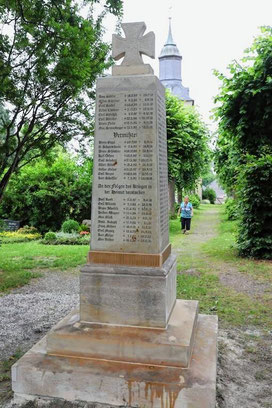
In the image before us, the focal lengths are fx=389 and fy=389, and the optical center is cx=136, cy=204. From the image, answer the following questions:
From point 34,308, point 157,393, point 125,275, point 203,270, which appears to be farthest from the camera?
point 203,270

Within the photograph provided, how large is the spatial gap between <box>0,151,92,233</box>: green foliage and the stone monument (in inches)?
586

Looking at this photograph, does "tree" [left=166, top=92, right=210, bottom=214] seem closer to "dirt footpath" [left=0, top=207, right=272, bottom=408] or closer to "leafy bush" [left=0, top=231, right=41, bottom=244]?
"leafy bush" [left=0, top=231, right=41, bottom=244]

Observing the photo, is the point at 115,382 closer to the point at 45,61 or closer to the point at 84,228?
the point at 45,61

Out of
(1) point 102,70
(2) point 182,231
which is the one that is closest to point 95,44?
(1) point 102,70

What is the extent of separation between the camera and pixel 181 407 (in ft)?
11.0

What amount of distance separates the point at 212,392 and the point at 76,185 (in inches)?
650

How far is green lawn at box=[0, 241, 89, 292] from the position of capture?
8703mm

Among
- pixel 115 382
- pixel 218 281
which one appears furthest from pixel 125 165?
pixel 218 281

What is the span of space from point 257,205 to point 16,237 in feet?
35.8

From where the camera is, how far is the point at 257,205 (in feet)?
33.9

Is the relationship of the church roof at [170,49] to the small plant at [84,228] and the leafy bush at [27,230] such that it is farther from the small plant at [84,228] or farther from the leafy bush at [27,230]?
the small plant at [84,228]

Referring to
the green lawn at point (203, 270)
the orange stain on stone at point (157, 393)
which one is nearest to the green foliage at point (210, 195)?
the green lawn at point (203, 270)

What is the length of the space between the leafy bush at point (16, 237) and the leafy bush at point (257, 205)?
32.1 feet

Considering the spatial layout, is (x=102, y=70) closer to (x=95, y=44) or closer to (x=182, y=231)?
(x=95, y=44)
